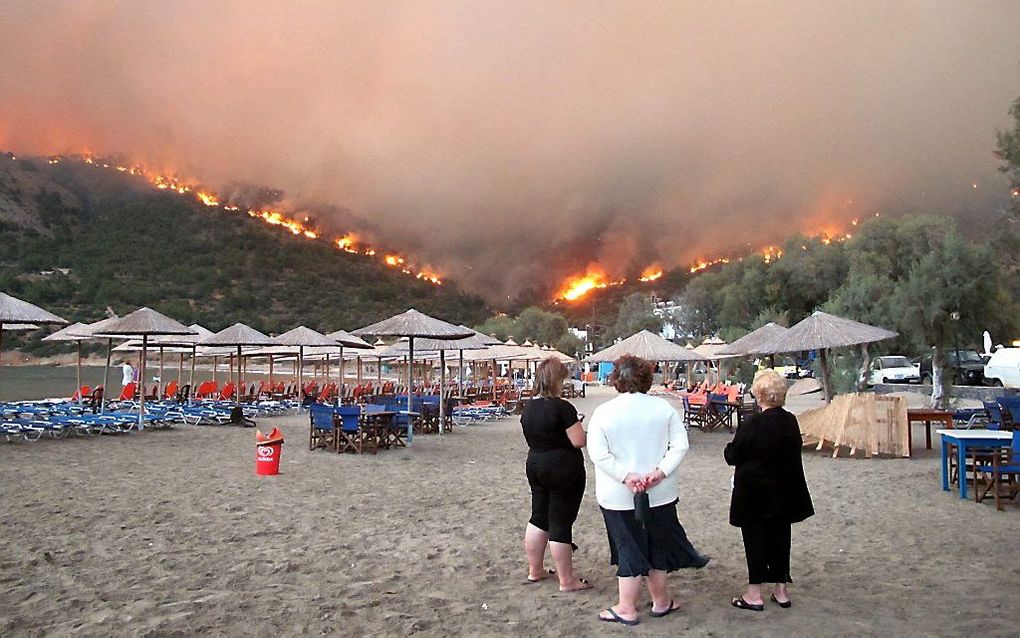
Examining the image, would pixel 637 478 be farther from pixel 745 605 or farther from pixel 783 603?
pixel 783 603

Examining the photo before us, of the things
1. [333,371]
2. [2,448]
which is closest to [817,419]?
[2,448]

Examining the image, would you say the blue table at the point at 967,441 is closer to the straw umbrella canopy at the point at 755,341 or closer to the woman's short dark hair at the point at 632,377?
the woman's short dark hair at the point at 632,377

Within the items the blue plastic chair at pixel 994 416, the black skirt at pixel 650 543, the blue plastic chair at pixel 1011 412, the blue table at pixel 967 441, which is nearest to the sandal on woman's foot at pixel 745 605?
the black skirt at pixel 650 543

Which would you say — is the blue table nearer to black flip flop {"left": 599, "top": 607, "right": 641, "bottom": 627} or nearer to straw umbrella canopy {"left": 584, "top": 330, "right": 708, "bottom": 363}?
black flip flop {"left": 599, "top": 607, "right": 641, "bottom": 627}

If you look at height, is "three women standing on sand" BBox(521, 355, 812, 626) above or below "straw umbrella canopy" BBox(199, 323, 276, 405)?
below

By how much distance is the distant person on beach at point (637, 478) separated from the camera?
3.65 metres

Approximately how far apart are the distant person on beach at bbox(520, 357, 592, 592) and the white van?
83.3ft

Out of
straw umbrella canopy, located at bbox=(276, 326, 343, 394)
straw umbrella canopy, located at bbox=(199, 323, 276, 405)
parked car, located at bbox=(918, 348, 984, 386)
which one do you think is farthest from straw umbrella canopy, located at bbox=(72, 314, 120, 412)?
parked car, located at bbox=(918, 348, 984, 386)

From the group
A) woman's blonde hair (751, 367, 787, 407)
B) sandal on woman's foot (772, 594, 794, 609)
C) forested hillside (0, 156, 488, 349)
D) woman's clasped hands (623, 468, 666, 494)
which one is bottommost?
sandal on woman's foot (772, 594, 794, 609)

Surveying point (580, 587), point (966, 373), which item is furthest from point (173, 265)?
point (580, 587)

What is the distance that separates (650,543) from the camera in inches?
147

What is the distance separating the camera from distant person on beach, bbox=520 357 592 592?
4.05 meters

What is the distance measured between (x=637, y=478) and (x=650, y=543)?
39cm

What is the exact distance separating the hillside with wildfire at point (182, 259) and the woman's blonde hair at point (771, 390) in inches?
3118
